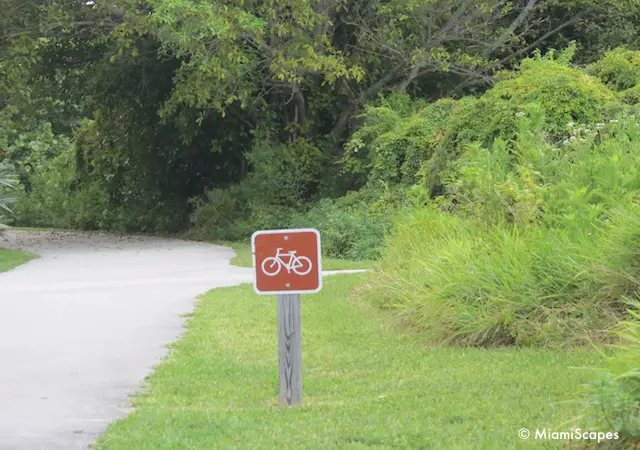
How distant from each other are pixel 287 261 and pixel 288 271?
0.08 m

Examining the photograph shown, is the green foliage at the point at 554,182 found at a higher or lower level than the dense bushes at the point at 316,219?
higher

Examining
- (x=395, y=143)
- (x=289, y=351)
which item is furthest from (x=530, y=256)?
(x=395, y=143)

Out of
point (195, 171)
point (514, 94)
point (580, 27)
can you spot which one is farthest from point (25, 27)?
point (580, 27)

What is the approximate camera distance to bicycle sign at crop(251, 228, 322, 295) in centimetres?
741

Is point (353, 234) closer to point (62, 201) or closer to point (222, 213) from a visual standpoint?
point (222, 213)

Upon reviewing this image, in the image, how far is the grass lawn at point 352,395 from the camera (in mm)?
6301

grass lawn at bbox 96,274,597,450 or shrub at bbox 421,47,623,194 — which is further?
shrub at bbox 421,47,623,194

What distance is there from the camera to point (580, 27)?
3020cm

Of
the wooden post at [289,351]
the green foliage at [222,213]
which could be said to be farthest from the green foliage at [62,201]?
the wooden post at [289,351]

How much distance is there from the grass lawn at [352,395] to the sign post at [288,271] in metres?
0.25

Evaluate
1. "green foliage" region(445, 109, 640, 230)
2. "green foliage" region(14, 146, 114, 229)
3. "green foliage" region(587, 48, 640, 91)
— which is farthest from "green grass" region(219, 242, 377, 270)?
"green foliage" region(14, 146, 114, 229)

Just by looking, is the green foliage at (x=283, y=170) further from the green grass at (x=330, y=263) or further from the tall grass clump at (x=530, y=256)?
the tall grass clump at (x=530, y=256)

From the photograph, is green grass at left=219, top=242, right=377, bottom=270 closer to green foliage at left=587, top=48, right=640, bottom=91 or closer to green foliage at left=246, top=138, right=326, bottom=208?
green foliage at left=246, top=138, right=326, bottom=208

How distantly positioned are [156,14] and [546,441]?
1826 cm
